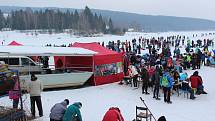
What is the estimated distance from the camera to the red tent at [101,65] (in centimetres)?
1844

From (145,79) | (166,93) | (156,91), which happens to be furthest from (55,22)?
(166,93)

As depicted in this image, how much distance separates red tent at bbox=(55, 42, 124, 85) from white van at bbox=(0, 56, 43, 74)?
7.85 feet

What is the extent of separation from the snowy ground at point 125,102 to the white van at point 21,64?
74.5 inches

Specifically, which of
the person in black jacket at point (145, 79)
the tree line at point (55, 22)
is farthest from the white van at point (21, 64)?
the tree line at point (55, 22)

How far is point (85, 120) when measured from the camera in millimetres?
11945

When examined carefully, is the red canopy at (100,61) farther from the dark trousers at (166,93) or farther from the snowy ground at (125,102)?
the dark trousers at (166,93)

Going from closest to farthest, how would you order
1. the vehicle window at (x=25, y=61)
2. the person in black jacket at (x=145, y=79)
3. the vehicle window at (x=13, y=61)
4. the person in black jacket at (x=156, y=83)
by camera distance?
the person in black jacket at (x=156, y=83) < the person in black jacket at (x=145, y=79) < the vehicle window at (x=13, y=61) < the vehicle window at (x=25, y=61)

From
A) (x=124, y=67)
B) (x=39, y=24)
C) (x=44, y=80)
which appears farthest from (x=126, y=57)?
(x=39, y=24)

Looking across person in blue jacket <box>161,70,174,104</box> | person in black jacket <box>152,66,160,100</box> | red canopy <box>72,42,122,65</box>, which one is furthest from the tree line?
person in blue jacket <box>161,70,174,104</box>

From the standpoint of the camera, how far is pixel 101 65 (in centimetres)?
1859

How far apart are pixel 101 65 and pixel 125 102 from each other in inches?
168

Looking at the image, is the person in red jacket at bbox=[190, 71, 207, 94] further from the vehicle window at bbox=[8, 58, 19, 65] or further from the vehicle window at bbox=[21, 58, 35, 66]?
the vehicle window at bbox=[8, 58, 19, 65]

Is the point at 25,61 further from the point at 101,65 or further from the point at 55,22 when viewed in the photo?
the point at 55,22

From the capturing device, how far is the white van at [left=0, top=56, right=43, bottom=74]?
1741cm
